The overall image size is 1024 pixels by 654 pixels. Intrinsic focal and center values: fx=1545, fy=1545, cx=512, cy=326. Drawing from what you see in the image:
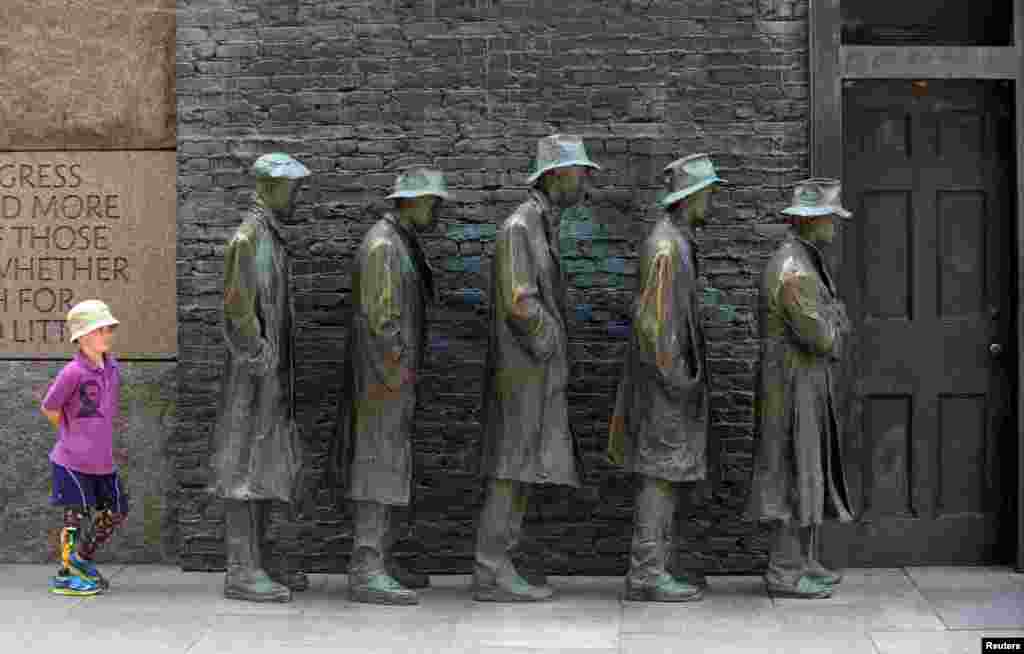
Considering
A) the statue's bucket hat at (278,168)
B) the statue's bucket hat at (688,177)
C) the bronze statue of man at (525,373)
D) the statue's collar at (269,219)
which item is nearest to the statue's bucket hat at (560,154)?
the bronze statue of man at (525,373)

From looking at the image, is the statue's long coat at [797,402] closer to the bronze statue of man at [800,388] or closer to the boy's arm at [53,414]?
the bronze statue of man at [800,388]

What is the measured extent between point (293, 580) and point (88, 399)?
140 cm

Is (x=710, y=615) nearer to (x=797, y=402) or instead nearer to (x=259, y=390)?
(x=797, y=402)

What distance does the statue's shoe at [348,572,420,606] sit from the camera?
303 inches

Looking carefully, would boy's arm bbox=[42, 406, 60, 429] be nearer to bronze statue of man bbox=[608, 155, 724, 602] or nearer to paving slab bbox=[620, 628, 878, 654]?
bronze statue of man bbox=[608, 155, 724, 602]

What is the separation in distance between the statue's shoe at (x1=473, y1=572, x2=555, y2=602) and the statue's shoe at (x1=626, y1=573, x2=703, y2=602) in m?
0.45

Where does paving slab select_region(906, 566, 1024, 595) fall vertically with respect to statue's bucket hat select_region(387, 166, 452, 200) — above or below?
below

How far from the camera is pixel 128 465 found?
343 inches

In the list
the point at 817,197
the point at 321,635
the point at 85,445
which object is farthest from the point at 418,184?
the point at 321,635

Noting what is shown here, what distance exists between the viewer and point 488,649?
6867mm

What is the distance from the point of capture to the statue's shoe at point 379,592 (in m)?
7.70

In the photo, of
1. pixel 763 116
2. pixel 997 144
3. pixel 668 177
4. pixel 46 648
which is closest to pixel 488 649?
pixel 46 648

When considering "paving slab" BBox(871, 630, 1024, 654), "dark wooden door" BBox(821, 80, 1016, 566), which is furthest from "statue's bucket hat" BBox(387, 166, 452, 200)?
"paving slab" BBox(871, 630, 1024, 654)

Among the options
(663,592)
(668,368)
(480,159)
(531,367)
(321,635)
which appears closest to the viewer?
(321,635)
